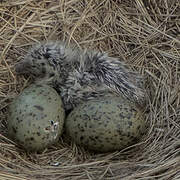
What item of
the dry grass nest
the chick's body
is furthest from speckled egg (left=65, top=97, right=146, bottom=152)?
the chick's body

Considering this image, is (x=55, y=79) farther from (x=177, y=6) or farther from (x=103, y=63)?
(x=177, y=6)

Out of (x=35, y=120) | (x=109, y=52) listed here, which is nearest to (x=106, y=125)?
(x=35, y=120)

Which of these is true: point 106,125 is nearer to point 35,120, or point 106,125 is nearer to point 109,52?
point 35,120

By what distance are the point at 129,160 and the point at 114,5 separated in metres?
1.46

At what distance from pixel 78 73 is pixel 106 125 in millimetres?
540

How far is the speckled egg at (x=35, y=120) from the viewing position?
2.53 meters

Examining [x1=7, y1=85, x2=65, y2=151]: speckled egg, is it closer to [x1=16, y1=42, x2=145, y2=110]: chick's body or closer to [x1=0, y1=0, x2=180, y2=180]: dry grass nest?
[x1=0, y1=0, x2=180, y2=180]: dry grass nest

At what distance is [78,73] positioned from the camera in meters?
2.93

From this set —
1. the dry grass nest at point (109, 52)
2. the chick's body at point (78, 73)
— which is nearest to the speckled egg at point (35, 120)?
the dry grass nest at point (109, 52)

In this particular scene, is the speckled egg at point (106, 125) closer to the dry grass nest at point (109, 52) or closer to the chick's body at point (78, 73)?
the dry grass nest at point (109, 52)

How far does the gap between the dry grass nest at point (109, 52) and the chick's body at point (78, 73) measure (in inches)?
6.2

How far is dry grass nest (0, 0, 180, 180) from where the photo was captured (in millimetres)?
2459

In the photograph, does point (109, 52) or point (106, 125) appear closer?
point (106, 125)

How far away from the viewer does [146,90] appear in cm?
305
